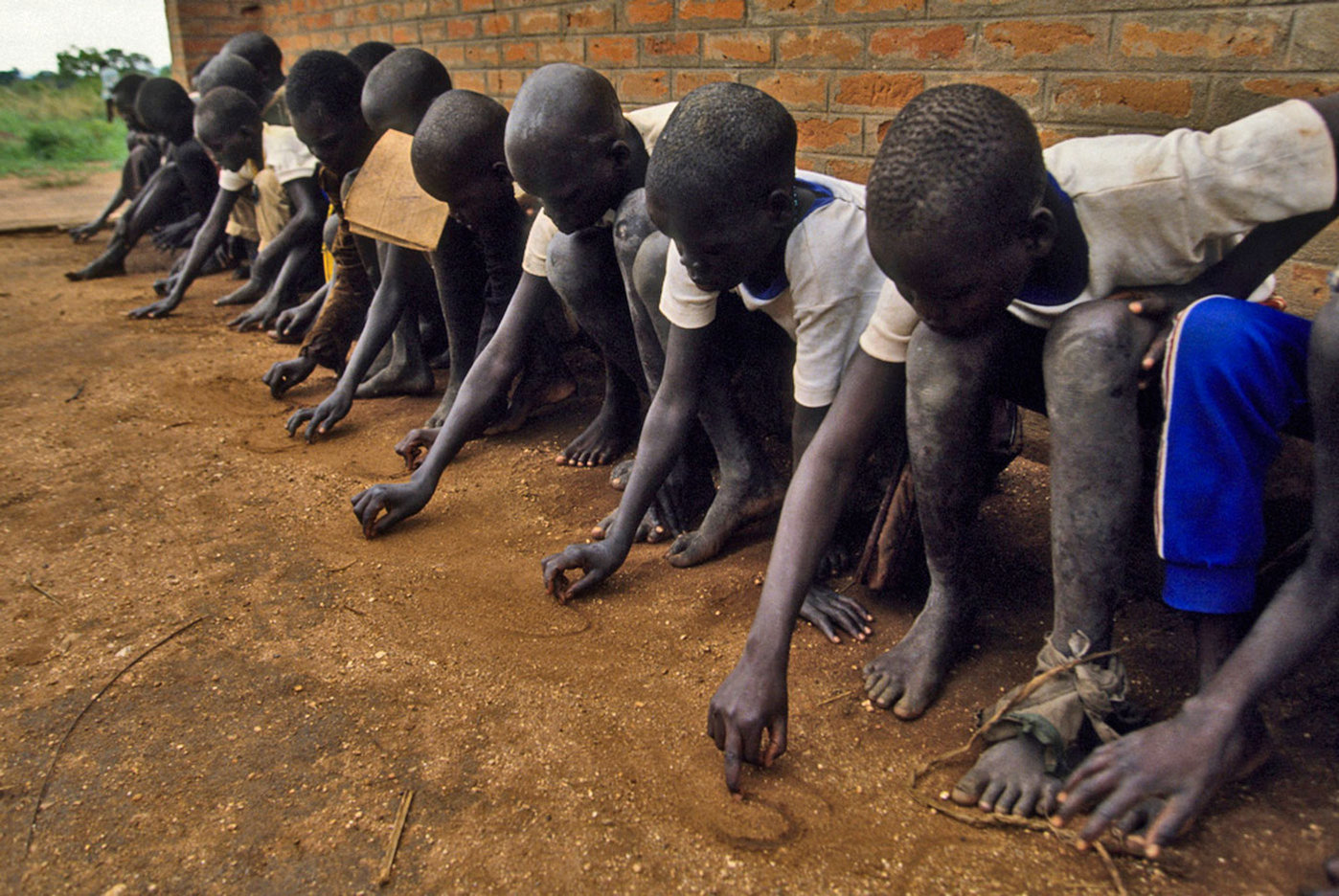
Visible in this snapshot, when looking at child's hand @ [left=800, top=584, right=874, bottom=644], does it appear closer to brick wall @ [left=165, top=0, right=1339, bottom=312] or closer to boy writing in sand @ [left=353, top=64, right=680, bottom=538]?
boy writing in sand @ [left=353, top=64, right=680, bottom=538]

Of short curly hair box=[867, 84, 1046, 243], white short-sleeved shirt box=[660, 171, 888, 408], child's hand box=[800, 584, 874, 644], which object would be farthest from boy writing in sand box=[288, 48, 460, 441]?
short curly hair box=[867, 84, 1046, 243]

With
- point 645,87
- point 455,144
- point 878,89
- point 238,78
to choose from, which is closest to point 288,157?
point 238,78

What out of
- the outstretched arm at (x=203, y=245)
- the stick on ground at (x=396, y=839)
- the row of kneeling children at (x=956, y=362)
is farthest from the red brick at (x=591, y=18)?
the stick on ground at (x=396, y=839)

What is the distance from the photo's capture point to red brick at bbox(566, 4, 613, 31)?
10.7ft

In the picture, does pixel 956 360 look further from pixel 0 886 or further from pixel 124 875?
pixel 0 886

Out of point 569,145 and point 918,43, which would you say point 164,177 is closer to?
point 569,145

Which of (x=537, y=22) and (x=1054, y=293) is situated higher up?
(x=537, y=22)

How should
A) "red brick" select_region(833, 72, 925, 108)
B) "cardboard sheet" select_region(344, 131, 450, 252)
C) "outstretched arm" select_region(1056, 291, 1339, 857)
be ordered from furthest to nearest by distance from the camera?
"cardboard sheet" select_region(344, 131, 450, 252) → "red brick" select_region(833, 72, 925, 108) → "outstretched arm" select_region(1056, 291, 1339, 857)

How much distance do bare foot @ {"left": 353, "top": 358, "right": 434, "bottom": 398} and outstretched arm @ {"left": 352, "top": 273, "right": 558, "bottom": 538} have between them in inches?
35.6

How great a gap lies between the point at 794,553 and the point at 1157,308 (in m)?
0.67

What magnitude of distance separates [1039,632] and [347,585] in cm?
147

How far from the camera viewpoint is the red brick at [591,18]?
3271 mm

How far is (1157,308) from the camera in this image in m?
1.39

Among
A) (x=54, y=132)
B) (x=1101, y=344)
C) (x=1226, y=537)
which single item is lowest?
(x=54, y=132)
